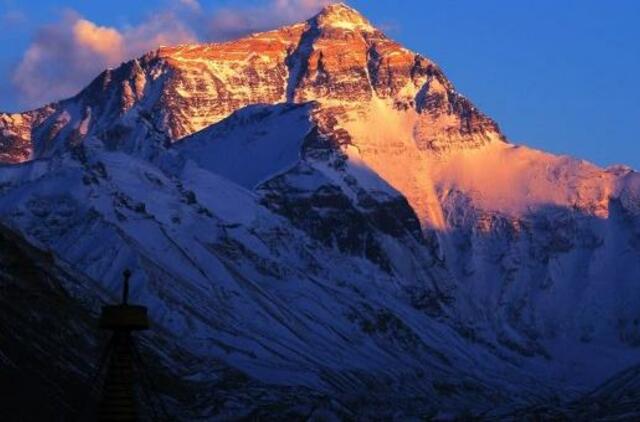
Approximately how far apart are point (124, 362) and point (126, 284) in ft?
15.3

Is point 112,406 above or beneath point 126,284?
beneath

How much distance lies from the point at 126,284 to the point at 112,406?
5.81m

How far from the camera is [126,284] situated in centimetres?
7519

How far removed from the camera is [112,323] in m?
72.2

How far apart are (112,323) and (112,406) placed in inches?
119

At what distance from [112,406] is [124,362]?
1.52 m

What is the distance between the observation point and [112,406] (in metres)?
70.9
